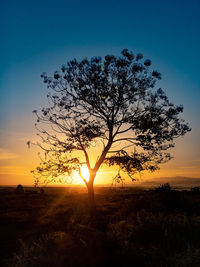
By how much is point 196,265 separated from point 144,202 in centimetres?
1412

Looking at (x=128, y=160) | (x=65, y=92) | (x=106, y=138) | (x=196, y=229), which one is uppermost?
(x=65, y=92)

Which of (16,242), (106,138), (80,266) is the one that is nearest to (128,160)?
(106,138)

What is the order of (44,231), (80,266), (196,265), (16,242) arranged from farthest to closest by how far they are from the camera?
(44,231) → (16,242) → (80,266) → (196,265)

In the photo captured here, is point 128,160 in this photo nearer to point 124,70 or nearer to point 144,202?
point 144,202

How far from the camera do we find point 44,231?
15703 mm

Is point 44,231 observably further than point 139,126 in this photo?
No

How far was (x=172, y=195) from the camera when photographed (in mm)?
22266

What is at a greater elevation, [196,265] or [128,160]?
[128,160]

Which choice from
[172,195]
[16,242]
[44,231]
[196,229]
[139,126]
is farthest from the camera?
[172,195]

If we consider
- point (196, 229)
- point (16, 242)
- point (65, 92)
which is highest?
point (65, 92)

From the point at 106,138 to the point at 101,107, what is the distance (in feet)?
8.11

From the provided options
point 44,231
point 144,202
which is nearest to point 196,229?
point 44,231

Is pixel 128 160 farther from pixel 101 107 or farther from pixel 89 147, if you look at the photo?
pixel 101 107

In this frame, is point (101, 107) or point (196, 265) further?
point (101, 107)
